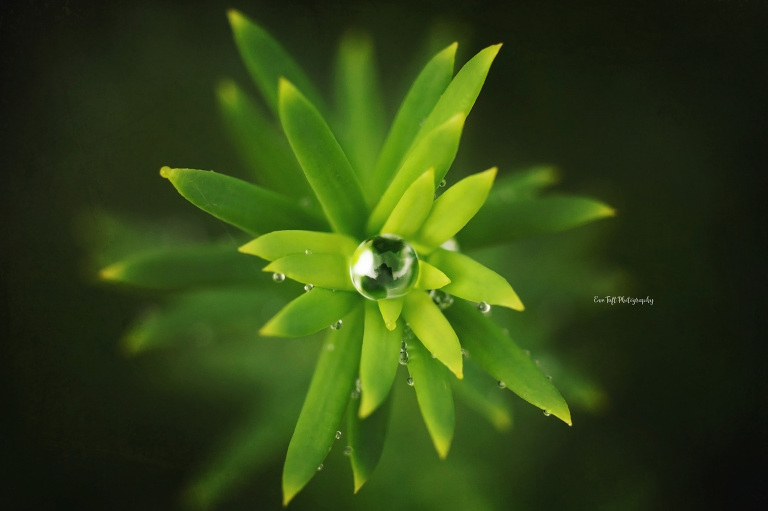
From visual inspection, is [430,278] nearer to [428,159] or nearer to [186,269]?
[428,159]

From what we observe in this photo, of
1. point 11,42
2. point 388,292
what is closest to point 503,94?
point 388,292

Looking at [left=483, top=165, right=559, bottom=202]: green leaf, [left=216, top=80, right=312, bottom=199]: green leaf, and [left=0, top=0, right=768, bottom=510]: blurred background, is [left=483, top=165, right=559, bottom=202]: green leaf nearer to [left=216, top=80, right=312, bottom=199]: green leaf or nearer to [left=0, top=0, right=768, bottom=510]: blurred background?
[left=0, top=0, right=768, bottom=510]: blurred background

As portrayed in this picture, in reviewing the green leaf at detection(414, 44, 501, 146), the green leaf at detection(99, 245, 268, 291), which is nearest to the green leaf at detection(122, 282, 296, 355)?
the green leaf at detection(99, 245, 268, 291)

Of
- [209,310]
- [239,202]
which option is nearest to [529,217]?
[239,202]

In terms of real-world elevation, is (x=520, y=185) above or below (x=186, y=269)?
above

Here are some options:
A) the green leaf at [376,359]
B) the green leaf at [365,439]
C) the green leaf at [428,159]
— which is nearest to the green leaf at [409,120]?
the green leaf at [428,159]
